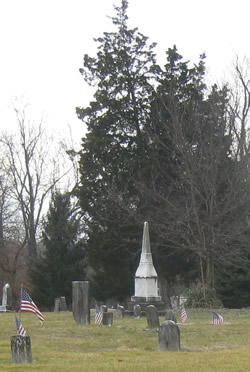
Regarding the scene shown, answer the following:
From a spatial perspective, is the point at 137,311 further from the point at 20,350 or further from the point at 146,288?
the point at 20,350

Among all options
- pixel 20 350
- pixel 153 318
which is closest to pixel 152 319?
pixel 153 318

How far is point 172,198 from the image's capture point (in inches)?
1309

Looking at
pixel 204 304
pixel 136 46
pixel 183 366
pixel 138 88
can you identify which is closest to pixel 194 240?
pixel 204 304

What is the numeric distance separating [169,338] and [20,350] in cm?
316

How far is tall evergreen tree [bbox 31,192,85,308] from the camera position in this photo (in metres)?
38.4

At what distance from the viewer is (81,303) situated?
758 inches

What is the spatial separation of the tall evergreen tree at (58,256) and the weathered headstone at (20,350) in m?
26.3

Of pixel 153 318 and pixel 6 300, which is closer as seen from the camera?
pixel 153 318

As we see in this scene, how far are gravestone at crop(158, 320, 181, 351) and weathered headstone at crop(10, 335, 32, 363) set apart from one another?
9.35ft

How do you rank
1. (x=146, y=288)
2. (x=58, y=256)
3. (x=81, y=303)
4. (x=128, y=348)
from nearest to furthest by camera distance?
1. (x=128, y=348)
2. (x=81, y=303)
3. (x=146, y=288)
4. (x=58, y=256)

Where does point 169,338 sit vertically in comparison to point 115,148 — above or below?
below

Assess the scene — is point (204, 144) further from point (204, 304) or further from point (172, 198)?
point (204, 304)

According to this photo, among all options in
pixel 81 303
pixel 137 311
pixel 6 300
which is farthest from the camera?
pixel 6 300

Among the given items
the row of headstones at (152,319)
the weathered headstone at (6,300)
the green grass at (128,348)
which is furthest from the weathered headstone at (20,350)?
the weathered headstone at (6,300)
